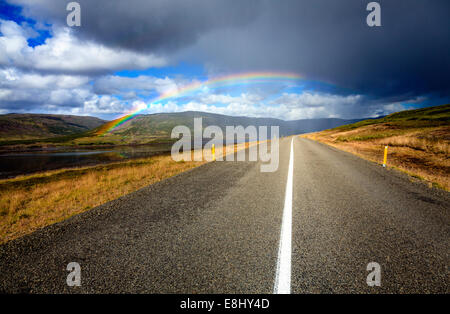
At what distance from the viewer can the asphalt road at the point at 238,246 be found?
2.49 meters

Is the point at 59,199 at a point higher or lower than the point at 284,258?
lower

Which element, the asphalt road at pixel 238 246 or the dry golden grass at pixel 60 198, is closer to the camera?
the asphalt road at pixel 238 246

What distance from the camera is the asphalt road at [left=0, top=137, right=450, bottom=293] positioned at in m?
2.49

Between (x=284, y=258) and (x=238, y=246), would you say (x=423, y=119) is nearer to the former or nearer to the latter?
(x=284, y=258)

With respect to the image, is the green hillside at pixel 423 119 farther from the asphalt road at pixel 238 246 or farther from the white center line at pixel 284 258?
A: the white center line at pixel 284 258

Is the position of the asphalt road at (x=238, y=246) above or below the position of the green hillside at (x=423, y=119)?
below

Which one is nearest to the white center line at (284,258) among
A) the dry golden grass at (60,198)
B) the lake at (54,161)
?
the dry golden grass at (60,198)

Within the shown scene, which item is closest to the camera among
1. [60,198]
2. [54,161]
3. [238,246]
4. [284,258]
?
[284,258]

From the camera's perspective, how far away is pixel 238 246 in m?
3.32

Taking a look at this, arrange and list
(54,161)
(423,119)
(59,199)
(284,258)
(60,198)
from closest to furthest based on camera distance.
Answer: (284,258)
(59,199)
(60,198)
(54,161)
(423,119)

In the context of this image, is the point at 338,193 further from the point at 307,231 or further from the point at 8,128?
the point at 8,128

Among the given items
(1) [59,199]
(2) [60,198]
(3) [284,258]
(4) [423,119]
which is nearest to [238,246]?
(3) [284,258]
